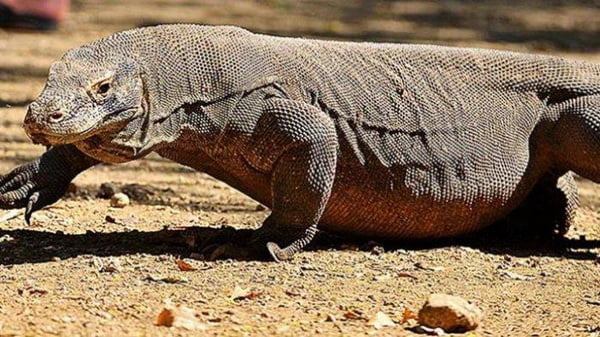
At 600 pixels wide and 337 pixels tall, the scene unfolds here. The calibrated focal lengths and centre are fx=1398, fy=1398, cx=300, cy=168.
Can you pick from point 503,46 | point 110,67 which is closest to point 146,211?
point 110,67

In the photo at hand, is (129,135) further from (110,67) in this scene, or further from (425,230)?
(425,230)

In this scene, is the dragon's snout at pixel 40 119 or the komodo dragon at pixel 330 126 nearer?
the dragon's snout at pixel 40 119

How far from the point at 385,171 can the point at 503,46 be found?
704 centimetres

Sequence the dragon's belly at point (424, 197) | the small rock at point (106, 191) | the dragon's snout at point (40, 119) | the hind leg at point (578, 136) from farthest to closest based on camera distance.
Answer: the small rock at point (106, 191), the hind leg at point (578, 136), the dragon's belly at point (424, 197), the dragon's snout at point (40, 119)

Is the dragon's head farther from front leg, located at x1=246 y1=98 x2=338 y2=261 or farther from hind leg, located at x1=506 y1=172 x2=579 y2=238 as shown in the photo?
hind leg, located at x1=506 y1=172 x2=579 y2=238

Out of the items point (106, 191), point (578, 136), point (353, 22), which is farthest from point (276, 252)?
point (353, 22)

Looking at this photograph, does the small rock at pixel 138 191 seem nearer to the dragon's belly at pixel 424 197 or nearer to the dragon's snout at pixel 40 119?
the dragon's belly at pixel 424 197

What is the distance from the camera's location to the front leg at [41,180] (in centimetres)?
522

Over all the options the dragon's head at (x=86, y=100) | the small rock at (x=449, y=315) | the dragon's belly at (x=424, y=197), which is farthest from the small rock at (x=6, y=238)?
the small rock at (x=449, y=315)

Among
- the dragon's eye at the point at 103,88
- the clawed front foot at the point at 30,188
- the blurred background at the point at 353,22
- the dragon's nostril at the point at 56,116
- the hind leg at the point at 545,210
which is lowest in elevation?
the blurred background at the point at 353,22

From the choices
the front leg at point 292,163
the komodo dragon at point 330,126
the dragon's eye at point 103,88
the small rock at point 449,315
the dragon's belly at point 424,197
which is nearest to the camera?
the small rock at point 449,315

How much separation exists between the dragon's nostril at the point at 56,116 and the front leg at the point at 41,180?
0.85m

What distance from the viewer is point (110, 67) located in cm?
460

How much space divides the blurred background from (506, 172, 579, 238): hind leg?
493 centimetres
